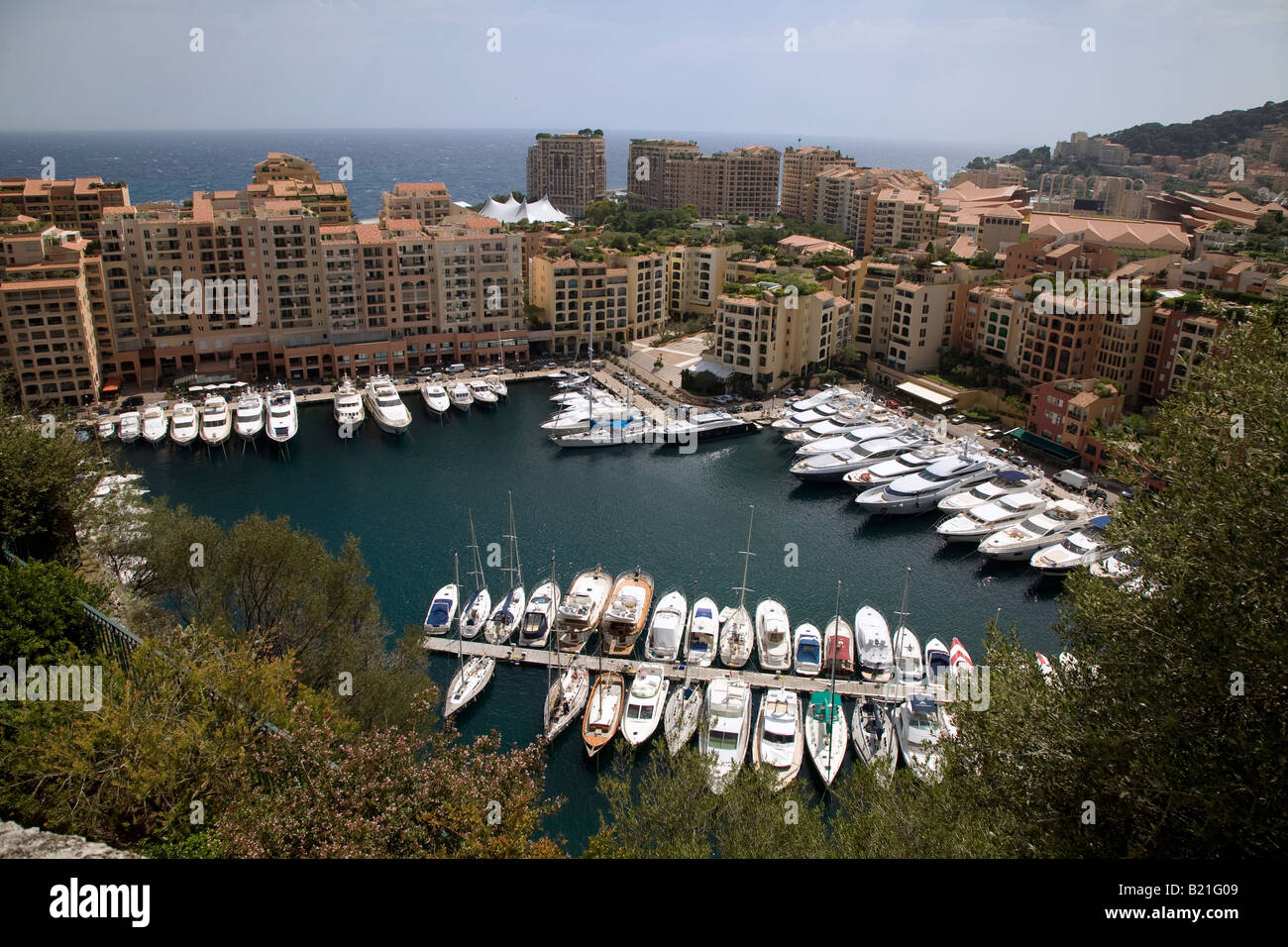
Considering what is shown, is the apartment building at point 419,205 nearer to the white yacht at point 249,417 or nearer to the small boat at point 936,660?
the white yacht at point 249,417

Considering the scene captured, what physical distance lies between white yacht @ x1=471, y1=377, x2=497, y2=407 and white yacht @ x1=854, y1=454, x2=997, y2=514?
13.6 metres

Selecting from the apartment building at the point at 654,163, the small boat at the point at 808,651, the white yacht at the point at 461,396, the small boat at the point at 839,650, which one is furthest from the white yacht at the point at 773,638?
the apartment building at the point at 654,163

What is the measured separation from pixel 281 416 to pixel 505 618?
1449cm

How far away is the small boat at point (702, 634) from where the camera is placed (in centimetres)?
1602

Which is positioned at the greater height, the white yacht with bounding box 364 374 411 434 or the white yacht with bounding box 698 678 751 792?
the white yacht with bounding box 364 374 411 434

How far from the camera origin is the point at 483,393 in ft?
99.8

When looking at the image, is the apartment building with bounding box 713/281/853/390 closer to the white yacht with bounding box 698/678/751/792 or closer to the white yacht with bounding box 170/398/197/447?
the white yacht with bounding box 698/678/751/792

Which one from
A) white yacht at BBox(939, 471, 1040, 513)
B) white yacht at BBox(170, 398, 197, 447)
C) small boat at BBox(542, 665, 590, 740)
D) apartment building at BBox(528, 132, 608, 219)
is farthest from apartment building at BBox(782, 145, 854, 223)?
small boat at BBox(542, 665, 590, 740)

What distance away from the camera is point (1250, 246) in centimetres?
3231

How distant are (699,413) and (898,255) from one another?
12728mm

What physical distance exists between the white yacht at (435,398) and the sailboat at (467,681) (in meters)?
14.6

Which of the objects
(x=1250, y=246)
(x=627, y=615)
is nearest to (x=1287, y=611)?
(x=627, y=615)

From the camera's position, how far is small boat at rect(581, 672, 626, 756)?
1385cm
